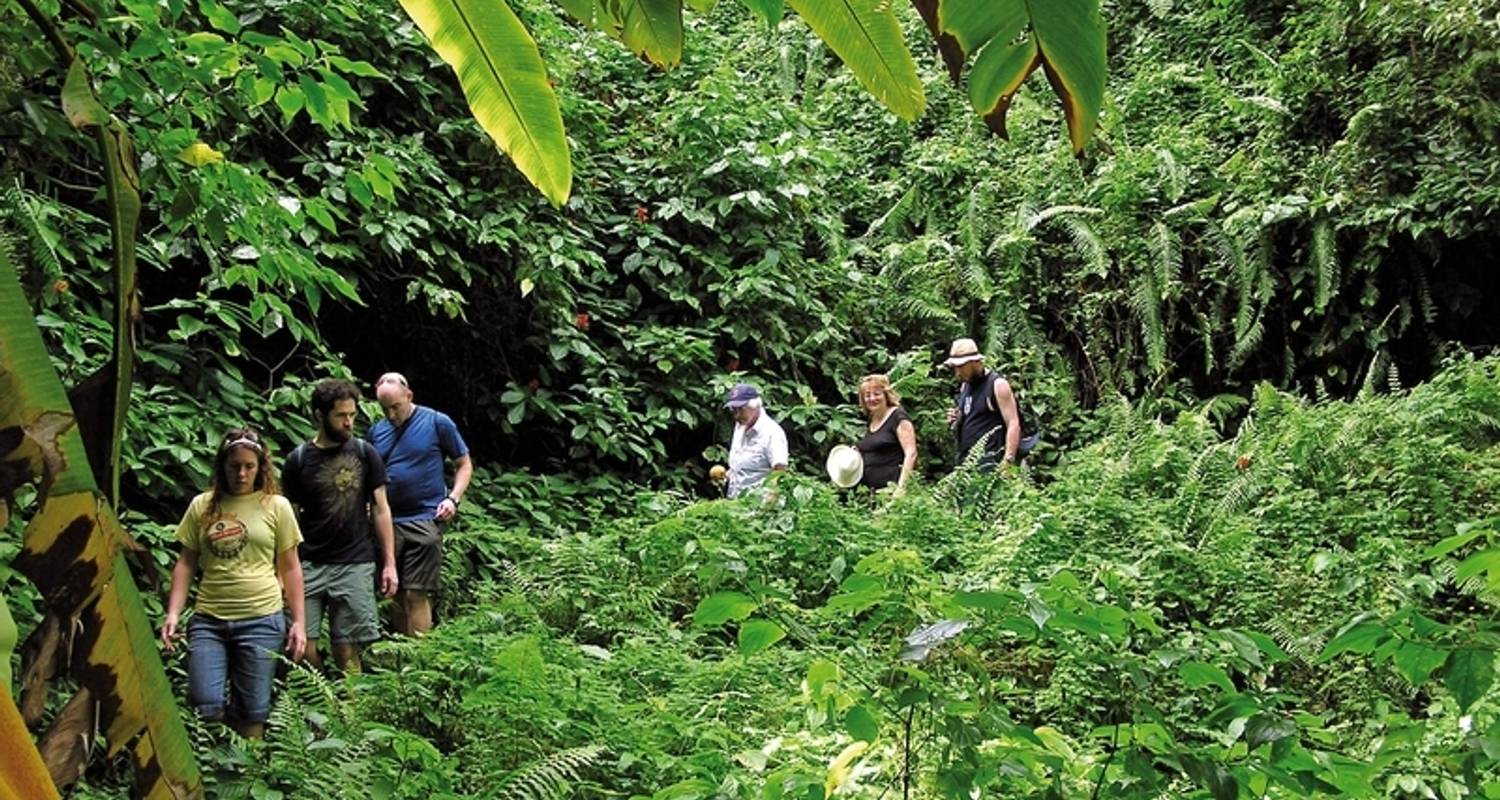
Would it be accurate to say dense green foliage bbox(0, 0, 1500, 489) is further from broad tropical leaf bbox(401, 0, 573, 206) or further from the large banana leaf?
the large banana leaf

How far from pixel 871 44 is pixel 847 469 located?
6.69 meters

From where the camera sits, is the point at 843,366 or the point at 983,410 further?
the point at 843,366

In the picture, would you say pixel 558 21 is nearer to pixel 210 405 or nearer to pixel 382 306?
pixel 382 306

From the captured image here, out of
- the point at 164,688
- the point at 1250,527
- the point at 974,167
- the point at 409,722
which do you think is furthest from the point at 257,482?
the point at 974,167

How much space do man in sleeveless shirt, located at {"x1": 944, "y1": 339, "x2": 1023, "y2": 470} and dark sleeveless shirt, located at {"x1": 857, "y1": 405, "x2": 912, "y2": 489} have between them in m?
0.42

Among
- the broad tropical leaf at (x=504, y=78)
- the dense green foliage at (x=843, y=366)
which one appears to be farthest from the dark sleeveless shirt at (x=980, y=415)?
the broad tropical leaf at (x=504, y=78)

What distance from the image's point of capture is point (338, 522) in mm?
5281

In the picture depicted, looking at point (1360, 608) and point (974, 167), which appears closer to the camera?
point (1360, 608)

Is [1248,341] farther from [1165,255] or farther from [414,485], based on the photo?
[414,485]

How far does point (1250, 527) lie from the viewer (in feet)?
19.3

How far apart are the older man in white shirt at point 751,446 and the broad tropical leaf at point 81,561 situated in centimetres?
635

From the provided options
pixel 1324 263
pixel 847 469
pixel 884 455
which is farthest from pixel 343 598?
pixel 1324 263

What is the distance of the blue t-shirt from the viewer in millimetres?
6004

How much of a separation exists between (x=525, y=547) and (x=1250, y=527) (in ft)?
12.6
